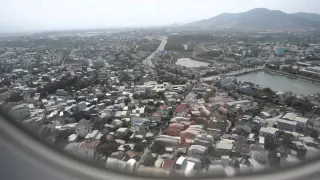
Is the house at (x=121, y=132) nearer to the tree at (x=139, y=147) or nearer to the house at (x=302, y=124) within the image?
the tree at (x=139, y=147)

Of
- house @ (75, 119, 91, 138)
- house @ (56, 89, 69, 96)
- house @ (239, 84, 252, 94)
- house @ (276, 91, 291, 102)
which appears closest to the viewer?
house @ (75, 119, 91, 138)

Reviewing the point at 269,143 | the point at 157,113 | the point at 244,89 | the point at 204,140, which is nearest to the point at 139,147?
the point at 204,140

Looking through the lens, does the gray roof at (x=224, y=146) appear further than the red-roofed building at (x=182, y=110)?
No

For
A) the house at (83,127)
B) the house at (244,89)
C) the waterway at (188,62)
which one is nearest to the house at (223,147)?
the house at (83,127)

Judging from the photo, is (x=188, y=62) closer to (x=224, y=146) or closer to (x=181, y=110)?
(x=181, y=110)

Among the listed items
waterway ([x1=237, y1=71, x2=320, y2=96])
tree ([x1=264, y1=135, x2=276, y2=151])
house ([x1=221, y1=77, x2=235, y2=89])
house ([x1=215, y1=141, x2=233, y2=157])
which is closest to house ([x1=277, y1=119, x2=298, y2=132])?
tree ([x1=264, y1=135, x2=276, y2=151])

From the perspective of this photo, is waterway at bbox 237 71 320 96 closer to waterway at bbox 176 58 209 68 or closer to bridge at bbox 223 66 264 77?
bridge at bbox 223 66 264 77

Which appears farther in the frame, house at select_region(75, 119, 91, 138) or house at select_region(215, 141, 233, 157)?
house at select_region(75, 119, 91, 138)
